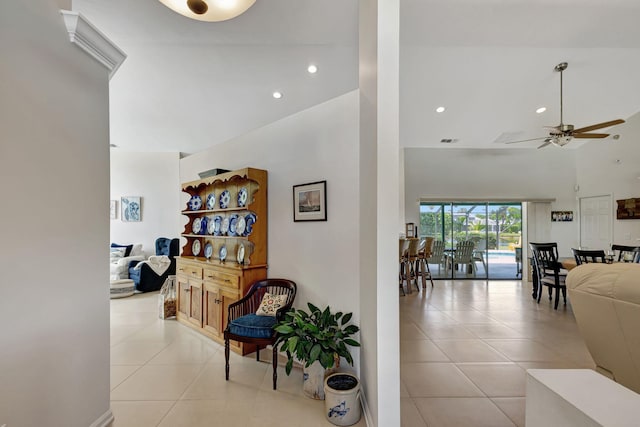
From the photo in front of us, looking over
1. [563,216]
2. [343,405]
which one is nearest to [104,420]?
[343,405]

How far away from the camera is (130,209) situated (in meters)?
7.25

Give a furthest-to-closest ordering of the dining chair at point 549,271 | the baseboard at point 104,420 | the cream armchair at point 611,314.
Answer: the dining chair at point 549,271 → the baseboard at point 104,420 → the cream armchair at point 611,314

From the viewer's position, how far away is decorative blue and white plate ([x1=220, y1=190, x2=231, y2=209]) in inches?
145

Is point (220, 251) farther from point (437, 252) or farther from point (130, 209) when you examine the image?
point (437, 252)

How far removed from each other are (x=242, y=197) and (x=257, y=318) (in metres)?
1.40

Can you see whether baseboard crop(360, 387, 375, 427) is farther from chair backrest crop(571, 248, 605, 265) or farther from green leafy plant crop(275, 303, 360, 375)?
chair backrest crop(571, 248, 605, 265)

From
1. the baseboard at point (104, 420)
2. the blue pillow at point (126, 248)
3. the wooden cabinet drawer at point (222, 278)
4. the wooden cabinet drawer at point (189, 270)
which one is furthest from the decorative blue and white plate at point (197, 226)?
the blue pillow at point (126, 248)

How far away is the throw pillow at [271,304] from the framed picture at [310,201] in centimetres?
81

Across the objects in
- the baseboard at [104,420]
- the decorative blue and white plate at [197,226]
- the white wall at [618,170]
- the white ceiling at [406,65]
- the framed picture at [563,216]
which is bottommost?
the baseboard at [104,420]

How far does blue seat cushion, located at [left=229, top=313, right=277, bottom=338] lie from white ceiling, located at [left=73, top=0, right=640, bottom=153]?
3208 mm

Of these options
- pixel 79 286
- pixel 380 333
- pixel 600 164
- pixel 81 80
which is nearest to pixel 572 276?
pixel 380 333

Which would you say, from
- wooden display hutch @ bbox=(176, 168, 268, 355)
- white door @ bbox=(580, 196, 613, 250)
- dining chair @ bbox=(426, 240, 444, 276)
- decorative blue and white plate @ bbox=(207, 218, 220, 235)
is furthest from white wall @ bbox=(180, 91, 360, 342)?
white door @ bbox=(580, 196, 613, 250)

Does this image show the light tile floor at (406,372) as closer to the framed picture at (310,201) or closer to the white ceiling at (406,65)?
the framed picture at (310,201)

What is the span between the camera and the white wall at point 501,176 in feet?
24.5
